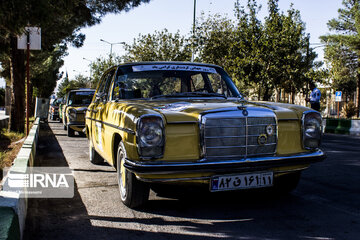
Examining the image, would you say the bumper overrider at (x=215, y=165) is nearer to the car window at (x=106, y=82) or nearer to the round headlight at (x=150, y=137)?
the round headlight at (x=150, y=137)

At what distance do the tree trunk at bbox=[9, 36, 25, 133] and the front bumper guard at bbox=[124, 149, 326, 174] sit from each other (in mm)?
10471

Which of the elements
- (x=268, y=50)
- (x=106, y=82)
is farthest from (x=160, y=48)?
(x=106, y=82)

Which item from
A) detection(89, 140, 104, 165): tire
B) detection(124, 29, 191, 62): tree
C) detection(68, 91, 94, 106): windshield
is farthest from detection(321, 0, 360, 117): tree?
detection(89, 140, 104, 165): tire

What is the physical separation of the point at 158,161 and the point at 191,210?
88 centimetres

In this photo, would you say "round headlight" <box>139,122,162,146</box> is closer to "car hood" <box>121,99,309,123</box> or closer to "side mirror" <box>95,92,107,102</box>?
"car hood" <box>121,99,309,123</box>

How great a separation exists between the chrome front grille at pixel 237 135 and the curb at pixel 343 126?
16.6 metres

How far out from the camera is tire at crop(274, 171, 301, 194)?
4793mm

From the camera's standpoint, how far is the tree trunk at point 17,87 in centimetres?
1289

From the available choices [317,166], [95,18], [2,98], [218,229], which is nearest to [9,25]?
[218,229]

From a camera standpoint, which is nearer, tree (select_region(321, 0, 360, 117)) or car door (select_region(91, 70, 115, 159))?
car door (select_region(91, 70, 115, 159))

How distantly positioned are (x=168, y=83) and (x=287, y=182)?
2.11 meters

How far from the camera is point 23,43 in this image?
29.7ft

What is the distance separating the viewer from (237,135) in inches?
156

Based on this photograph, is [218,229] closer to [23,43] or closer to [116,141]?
[116,141]
